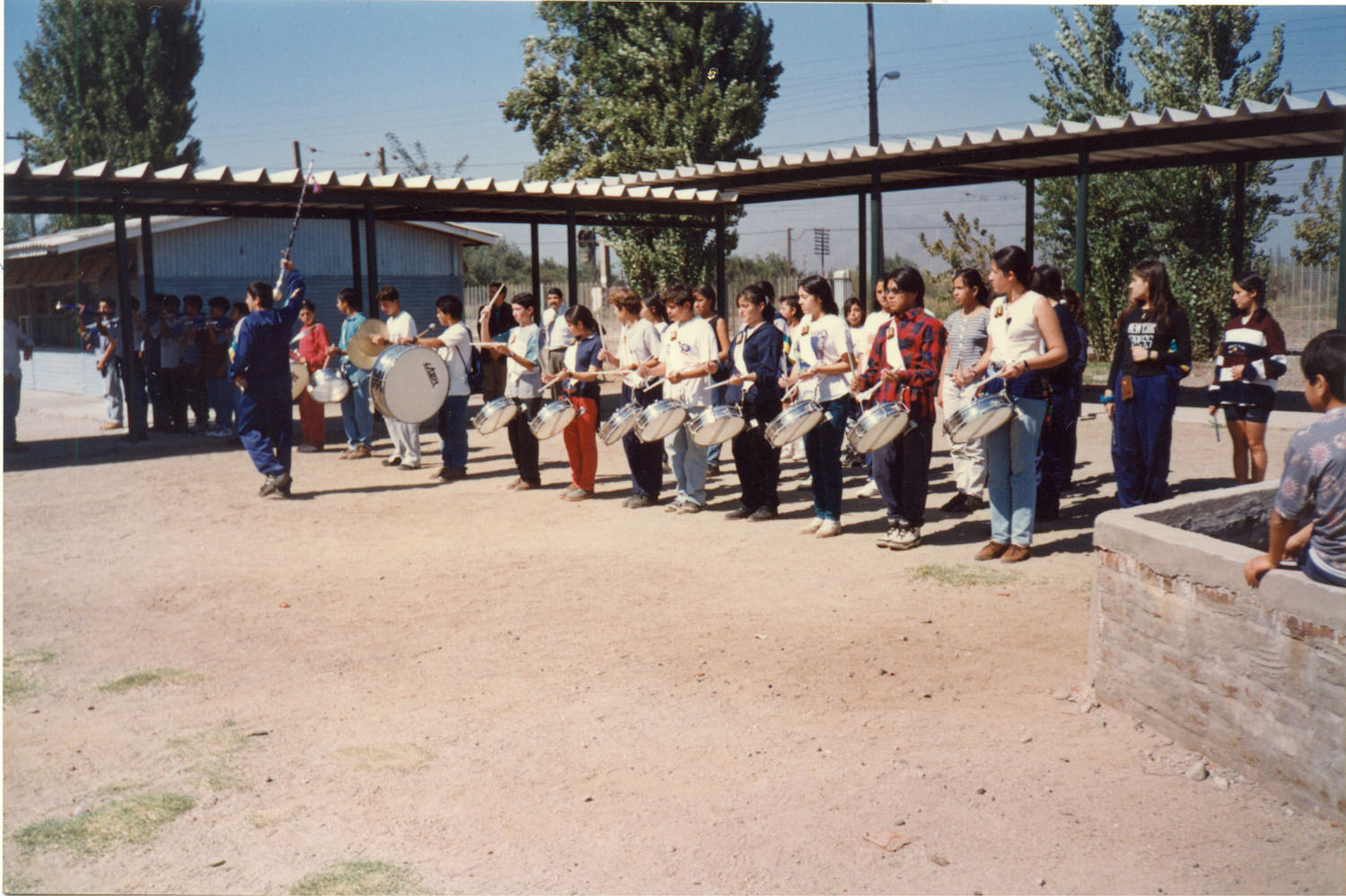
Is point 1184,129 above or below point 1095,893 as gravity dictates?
above

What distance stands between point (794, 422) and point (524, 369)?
3.03 meters

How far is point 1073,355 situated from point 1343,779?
190 inches

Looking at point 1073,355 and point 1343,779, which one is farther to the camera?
point 1073,355

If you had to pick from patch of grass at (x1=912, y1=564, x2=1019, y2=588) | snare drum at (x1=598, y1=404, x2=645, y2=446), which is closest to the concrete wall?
patch of grass at (x1=912, y1=564, x2=1019, y2=588)

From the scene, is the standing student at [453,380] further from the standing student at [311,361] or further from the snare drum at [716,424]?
the snare drum at [716,424]

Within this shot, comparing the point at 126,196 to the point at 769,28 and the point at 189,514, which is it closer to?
the point at 189,514

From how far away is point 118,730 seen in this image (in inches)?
173

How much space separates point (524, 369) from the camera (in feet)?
31.0

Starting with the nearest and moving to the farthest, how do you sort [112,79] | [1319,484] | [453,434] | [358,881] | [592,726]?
[358,881] < [1319,484] < [592,726] < [453,434] < [112,79]

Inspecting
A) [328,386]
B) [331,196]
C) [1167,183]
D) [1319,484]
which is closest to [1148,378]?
[1319,484]

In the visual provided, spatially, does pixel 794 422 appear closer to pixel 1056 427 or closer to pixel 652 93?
pixel 1056 427

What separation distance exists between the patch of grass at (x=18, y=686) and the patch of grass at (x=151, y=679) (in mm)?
280

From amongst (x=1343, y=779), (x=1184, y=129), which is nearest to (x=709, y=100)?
(x=1184, y=129)

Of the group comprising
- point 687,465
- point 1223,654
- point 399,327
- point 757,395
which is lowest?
point 1223,654
